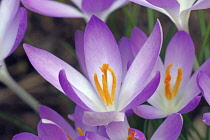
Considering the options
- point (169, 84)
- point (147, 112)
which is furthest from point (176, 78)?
point (147, 112)

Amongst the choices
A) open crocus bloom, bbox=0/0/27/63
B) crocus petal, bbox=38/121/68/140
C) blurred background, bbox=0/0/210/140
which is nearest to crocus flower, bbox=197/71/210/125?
crocus petal, bbox=38/121/68/140

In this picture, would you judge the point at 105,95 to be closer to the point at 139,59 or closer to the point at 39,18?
the point at 139,59

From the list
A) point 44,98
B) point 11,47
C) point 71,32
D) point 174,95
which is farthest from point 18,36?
point 71,32

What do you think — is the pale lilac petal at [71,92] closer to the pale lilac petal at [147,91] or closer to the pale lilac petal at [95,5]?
the pale lilac petal at [147,91]

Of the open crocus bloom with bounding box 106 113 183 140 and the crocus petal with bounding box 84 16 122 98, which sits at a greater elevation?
the crocus petal with bounding box 84 16 122 98

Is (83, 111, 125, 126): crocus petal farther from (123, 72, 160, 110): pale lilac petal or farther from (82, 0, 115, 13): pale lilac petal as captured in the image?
(82, 0, 115, 13): pale lilac petal

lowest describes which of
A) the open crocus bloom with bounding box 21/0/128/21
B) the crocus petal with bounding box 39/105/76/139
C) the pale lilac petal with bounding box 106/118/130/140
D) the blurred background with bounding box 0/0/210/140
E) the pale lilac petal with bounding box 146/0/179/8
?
the blurred background with bounding box 0/0/210/140

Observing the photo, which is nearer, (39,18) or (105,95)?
(105,95)
